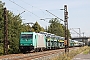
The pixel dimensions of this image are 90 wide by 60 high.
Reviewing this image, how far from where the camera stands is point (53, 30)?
13100cm

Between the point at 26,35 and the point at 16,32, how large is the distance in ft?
44.4

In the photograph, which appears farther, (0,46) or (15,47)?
(15,47)

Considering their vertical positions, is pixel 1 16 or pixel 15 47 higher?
pixel 1 16

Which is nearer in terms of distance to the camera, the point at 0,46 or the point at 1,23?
the point at 0,46

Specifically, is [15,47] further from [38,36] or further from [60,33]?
[60,33]

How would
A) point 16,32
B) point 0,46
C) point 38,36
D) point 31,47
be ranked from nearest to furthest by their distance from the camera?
point 31,47, point 38,36, point 0,46, point 16,32

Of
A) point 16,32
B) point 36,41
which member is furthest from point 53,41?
point 36,41

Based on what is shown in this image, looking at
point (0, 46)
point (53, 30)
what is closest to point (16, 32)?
point (0, 46)

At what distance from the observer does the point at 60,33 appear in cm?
13150

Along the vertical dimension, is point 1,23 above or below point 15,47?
above

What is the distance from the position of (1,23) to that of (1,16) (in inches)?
52.1

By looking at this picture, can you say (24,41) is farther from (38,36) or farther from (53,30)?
(53,30)

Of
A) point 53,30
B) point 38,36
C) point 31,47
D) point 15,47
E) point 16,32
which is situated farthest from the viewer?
point 53,30

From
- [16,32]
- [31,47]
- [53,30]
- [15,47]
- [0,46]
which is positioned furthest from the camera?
[53,30]
